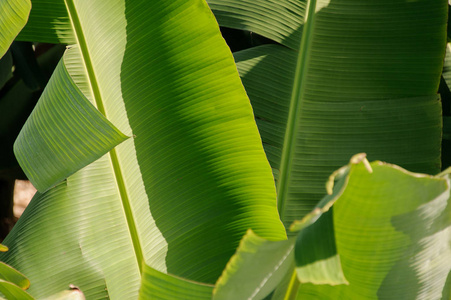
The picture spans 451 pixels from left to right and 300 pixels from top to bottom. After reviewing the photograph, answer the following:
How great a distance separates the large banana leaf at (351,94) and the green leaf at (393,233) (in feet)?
1.36

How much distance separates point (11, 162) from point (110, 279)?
1058mm

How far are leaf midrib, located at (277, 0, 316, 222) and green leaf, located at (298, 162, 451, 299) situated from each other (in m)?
0.40

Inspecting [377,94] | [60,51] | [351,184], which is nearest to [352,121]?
[377,94]

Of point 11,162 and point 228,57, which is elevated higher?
point 228,57

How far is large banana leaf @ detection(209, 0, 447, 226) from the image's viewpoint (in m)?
1.01

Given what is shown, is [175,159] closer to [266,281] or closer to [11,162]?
[266,281]

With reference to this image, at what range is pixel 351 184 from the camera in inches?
22.2

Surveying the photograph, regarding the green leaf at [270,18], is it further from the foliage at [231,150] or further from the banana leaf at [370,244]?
the banana leaf at [370,244]

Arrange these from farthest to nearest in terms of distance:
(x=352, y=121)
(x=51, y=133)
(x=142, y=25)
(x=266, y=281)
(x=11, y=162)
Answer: (x=11, y=162) < (x=352, y=121) < (x=142, y=25) < (x=51, y=133) < (x=266, y=281)

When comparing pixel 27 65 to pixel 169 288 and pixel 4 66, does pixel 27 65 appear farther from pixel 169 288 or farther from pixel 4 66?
pixel 169 288

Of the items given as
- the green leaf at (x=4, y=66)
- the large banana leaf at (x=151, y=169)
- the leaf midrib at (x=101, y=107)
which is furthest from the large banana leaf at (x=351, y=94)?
the green leaf at (x=4, y=66)

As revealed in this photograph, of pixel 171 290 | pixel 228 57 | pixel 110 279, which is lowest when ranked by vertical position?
pixel 110 279

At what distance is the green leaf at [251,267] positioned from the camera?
50 cm

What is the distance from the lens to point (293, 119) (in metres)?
1.04
